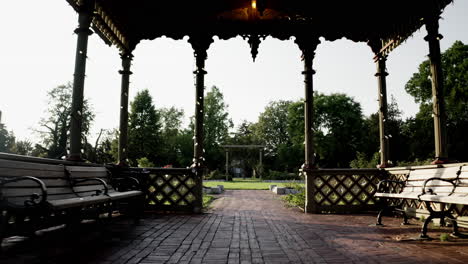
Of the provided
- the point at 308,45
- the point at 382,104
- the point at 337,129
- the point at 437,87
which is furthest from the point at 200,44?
the point at 337,129

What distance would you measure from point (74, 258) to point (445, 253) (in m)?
3.55

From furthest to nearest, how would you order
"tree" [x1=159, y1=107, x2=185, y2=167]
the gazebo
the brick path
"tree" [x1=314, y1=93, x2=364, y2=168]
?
"tree" [x1=159, y1=107, x2=185, y2=167]
"tree" [x1=314, y1=93, x2=364, y2=168]
the gazebo
the brick path

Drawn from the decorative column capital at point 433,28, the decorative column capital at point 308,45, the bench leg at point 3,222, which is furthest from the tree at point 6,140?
the decorative column capital at point 433,28

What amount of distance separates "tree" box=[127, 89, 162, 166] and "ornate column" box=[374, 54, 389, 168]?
3158 cm

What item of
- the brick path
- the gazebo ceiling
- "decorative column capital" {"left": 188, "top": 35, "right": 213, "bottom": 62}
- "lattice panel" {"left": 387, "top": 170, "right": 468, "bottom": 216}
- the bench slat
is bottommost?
the brick path

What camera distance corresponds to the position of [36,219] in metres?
2.90

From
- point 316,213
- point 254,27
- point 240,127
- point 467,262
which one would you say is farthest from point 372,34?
point 240,127

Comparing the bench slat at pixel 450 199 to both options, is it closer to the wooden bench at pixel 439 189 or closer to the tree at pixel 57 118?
the wooden bench at pixel 439 189

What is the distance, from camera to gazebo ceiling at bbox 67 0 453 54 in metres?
6.35

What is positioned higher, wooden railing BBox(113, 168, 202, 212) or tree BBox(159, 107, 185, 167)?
tree BBox(159, 107, 185, 167)

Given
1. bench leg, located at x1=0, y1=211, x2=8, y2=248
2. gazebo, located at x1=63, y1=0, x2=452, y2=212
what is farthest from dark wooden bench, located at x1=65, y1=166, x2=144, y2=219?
bench leg, located at x1=0, y1=211, x2=8, y2=248

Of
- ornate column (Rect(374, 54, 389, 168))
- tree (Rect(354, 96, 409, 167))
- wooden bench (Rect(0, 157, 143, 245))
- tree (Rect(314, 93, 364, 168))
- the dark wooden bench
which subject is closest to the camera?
wooden bench (Rect(0, 157, 143, 245))

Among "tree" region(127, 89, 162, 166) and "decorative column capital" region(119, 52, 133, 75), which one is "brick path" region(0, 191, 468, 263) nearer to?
"decorative column capital" region(119, 52, 133, 75)

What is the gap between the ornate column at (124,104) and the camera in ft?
23.1
